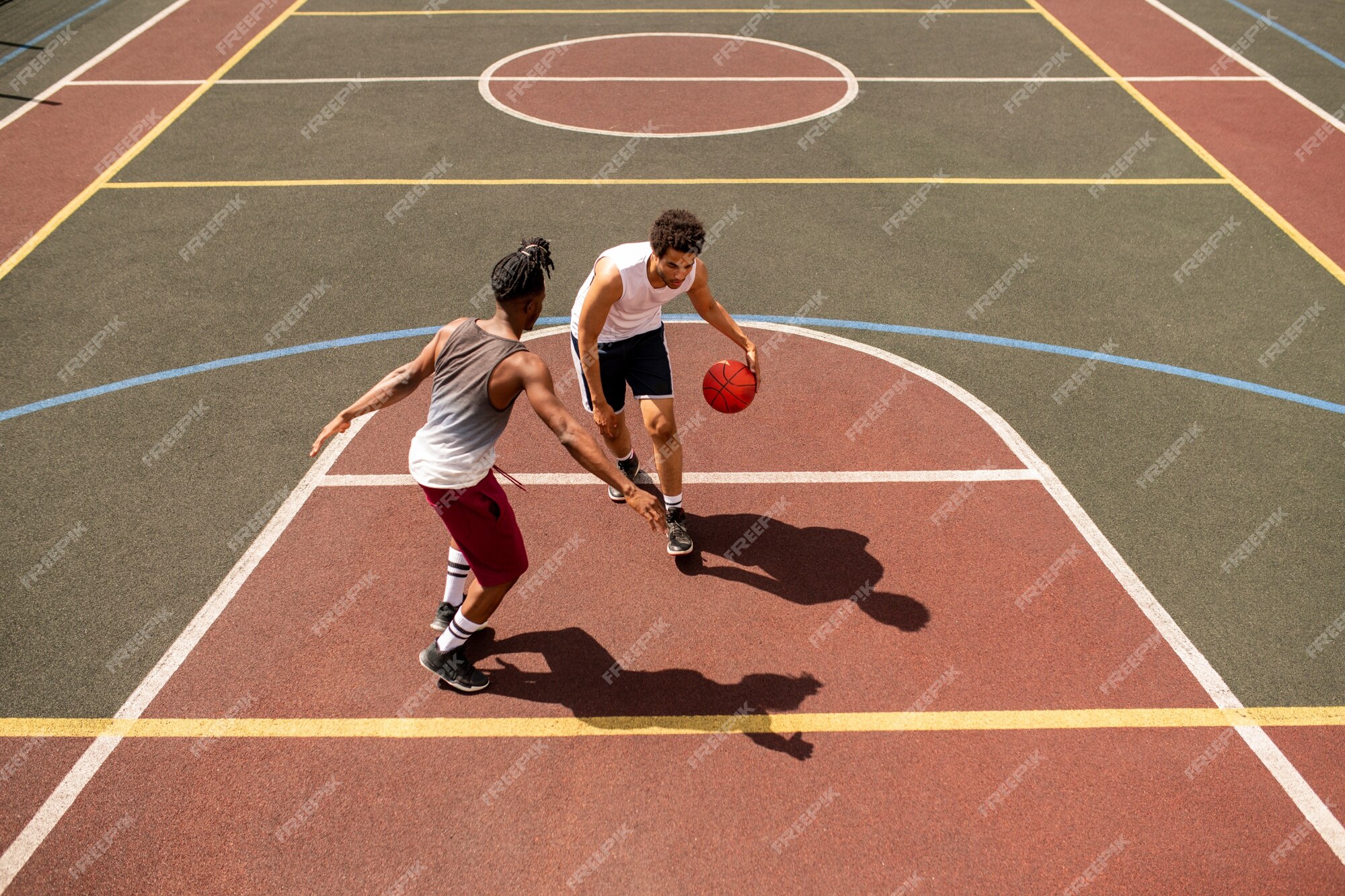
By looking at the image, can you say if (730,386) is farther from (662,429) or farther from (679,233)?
(679,233)

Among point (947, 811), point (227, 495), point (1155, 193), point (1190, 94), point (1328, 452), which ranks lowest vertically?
point (227, 495)

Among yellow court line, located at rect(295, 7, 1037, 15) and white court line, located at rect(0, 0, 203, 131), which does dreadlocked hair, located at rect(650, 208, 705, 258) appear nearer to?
white court line, located at rect(0, 0, 203, 131)

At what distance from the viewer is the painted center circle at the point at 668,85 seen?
13.7 meters

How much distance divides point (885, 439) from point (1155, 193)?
21.1 ft

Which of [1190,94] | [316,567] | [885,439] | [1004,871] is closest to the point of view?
[1004,871]

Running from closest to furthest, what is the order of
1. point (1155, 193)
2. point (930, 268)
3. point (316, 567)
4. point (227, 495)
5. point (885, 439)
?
point (316, 567)
point (227, 495)
point (885, 439)
point (930, 268)
point (1155, 193)

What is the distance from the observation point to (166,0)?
18516mm

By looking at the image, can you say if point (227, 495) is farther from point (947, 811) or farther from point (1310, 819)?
point (1310, 819)

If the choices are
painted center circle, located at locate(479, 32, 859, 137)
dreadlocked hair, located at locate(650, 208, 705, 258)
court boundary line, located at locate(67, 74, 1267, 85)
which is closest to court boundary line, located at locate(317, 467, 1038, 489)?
dreadlocked hair, located at locate(650, 208, 705, 258)

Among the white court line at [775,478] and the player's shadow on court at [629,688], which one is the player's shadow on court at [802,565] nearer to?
the white court line at [775,478]

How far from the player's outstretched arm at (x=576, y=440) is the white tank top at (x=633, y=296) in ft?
4.63

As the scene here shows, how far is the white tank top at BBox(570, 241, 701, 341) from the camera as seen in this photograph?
5.98 m

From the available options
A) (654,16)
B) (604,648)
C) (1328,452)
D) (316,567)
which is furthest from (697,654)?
(654,16)

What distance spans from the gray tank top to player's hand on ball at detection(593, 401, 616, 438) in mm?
1106
